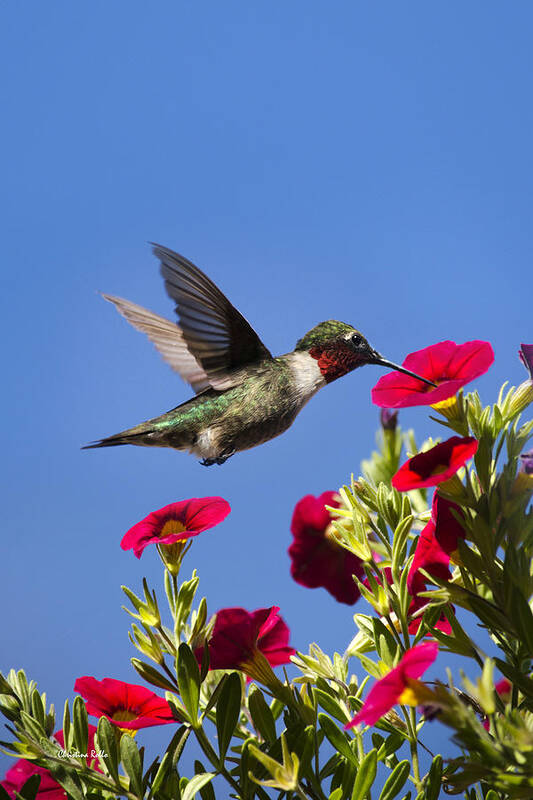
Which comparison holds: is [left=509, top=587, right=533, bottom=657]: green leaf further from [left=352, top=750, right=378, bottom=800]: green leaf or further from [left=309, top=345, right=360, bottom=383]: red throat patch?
[left=309, top=345, right=360, bottom=383]: red throat patch

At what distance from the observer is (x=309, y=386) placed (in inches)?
106

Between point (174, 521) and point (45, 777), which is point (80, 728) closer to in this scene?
point (45, 777)

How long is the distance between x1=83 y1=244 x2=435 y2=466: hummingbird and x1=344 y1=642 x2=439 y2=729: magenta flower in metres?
1.57

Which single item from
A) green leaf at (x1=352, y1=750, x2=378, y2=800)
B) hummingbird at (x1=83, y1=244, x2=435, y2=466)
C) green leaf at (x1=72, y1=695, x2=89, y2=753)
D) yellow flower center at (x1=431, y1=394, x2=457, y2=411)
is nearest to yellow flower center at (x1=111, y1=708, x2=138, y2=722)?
green leaf at (x1=72, y1=695, x2=89, y2=753)

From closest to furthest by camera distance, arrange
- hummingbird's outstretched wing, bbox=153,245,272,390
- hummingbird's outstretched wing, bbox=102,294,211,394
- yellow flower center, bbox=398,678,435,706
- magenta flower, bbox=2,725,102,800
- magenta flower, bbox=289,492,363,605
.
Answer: yellow flower center, bbox=398,678,435,706 < magenta flower, bbox=2,725,102,800 < magenta flower, bbox=289,492,363,605 < hummingbird's outstretched wing, bbox=153,245,272,390 < hummingbird's outstretched wing, bbox=102,294,211,394

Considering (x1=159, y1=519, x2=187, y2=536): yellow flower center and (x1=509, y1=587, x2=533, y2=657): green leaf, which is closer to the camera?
(x1=509, y1=587, x2=533, y2=657): green leaf

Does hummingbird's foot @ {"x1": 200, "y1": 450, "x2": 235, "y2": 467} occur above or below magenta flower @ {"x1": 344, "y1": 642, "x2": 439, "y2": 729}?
above

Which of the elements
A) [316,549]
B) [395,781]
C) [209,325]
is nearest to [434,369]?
[316,549]

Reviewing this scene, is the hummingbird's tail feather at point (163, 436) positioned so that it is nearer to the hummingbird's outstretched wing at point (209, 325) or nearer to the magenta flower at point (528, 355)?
the hummingbird's outstretched wing at point (209, 325)

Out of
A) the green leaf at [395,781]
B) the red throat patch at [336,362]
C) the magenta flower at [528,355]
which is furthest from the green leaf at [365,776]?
the red throat patch at [336,362]

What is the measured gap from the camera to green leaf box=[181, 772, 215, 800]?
51.6 inches

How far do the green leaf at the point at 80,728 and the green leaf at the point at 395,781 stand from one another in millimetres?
558

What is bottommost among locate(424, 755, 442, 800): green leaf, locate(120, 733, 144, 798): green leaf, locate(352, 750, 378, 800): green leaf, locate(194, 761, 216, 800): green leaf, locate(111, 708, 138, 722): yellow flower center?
locate(424, 755, 442, 800): green leaf

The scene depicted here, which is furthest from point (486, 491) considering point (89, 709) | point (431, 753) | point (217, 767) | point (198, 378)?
point (198, 378)
